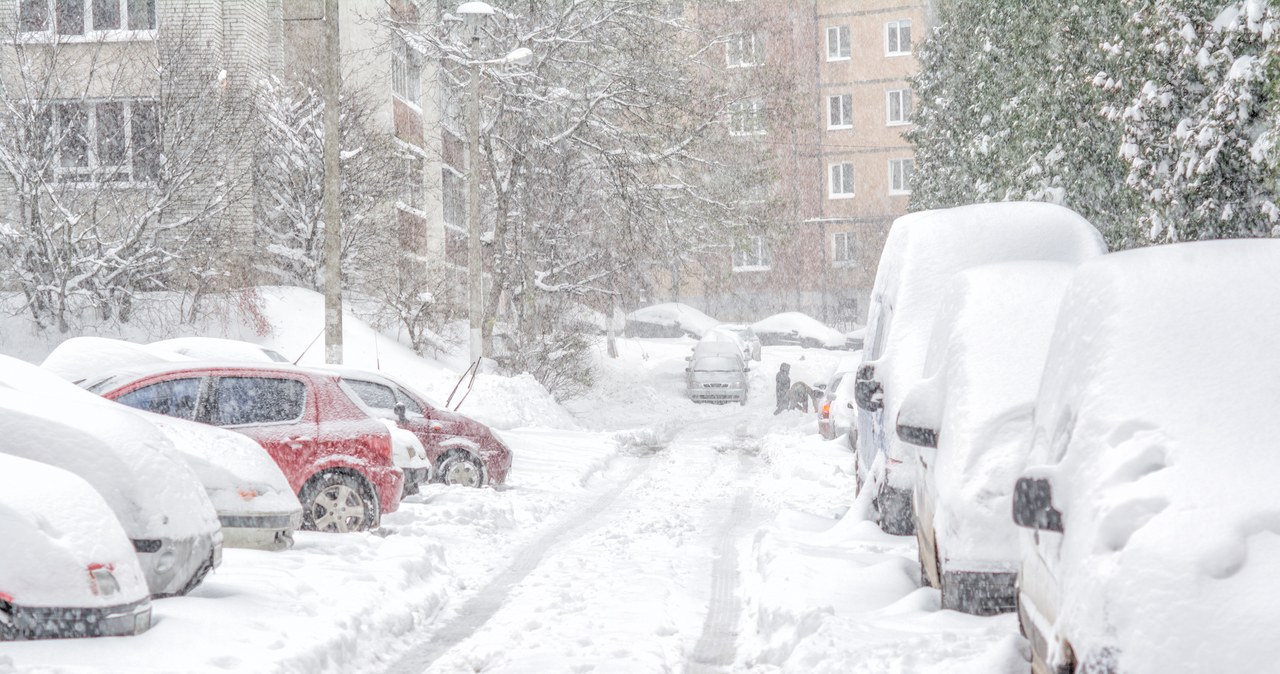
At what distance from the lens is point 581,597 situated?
9867 millimetres

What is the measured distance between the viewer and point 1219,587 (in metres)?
3.92

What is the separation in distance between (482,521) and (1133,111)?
726 cm

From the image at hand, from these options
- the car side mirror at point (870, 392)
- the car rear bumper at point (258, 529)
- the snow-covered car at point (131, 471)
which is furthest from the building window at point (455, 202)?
the snow-covered car at point (131, 471)

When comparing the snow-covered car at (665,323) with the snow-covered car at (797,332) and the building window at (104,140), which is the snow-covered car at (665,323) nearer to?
the snow-covered car at (797,332)

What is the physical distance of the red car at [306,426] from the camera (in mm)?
12141

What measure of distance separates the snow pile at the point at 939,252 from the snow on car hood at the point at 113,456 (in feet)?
15.4

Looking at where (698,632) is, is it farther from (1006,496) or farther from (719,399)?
(719,399)

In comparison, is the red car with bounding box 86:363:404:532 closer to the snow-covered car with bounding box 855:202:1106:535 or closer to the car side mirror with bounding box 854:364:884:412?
the snow-covered car with bounding box 855:202:1106:535

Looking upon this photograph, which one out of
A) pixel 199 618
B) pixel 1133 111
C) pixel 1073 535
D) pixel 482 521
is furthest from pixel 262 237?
pixel 1073 535

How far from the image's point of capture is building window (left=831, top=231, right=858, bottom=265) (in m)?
64.3

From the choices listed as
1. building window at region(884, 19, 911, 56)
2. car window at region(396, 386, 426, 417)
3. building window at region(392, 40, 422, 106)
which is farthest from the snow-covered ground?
building window at region(884, 19, 911, 56)

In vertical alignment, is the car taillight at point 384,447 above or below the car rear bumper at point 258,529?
above

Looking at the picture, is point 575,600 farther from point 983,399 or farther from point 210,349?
point 210,349

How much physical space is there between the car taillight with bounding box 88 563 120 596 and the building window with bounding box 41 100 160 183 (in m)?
20.9
